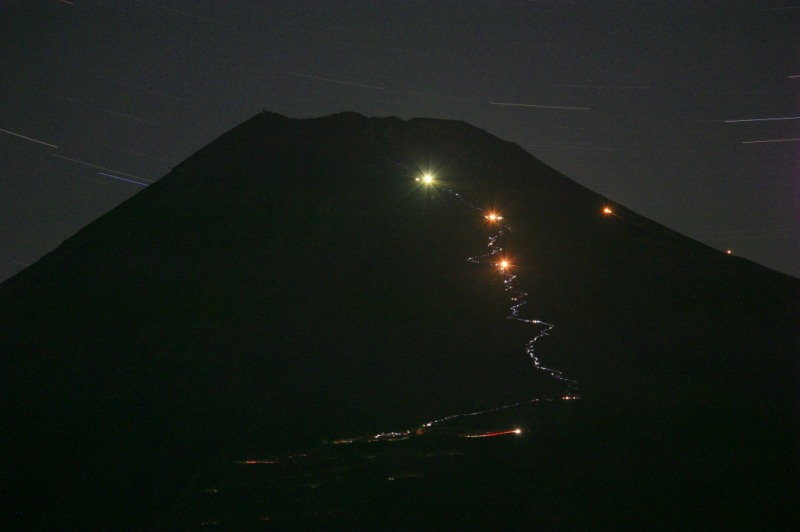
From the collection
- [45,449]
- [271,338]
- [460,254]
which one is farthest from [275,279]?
[45,449]

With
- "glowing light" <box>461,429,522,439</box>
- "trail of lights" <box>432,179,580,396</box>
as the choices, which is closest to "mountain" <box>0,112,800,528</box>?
"trail of lights" <box>432,179,580,396</box>

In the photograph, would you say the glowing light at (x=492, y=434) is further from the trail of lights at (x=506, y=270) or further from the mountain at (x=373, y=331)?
the trail of lights at (x=506, y=270)

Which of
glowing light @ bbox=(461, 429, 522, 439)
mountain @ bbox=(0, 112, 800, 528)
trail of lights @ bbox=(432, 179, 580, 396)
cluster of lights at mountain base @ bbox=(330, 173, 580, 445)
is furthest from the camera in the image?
trail of lights @ bbox=(432, 179, 580, 396)

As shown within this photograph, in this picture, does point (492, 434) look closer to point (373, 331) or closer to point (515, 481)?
point (515, 481)

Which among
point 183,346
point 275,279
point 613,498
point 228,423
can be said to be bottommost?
point 613,498

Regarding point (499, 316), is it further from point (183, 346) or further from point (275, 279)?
point (183, 346)

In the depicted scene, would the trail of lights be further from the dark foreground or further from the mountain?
the dark foreground

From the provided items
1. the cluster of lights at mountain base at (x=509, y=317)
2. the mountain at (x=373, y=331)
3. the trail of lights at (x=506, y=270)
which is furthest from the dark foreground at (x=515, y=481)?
the trail of lights at (x=506, y=270)
